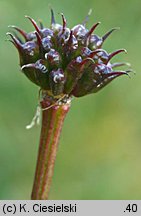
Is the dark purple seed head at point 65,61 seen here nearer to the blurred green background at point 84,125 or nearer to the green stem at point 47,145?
the green stem at point 47,145

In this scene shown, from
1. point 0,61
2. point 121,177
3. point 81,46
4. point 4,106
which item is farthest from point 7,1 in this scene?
point 81,46

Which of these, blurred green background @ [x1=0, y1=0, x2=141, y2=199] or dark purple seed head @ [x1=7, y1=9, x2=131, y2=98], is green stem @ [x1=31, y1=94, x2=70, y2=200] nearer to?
dark purple seed head @ [x1=7, y1=9, x2=131, y2=98]

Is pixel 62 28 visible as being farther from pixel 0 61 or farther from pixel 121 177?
pixel 121 177

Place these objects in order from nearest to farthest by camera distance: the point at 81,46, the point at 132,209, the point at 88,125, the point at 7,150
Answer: the point at 81,46, the point at 132,209, the point at 7,150, the point at 88,125

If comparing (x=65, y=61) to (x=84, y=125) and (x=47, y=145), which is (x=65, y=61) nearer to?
(x=47, y=145)

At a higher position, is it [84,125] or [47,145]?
[84,125]

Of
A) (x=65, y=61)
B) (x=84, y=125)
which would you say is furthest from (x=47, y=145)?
(x=84, y=125)

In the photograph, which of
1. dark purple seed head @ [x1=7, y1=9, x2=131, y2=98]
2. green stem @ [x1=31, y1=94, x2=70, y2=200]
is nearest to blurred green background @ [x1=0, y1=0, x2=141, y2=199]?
green stem @ [x1=31, y1=94, x2=70, y2=200]
